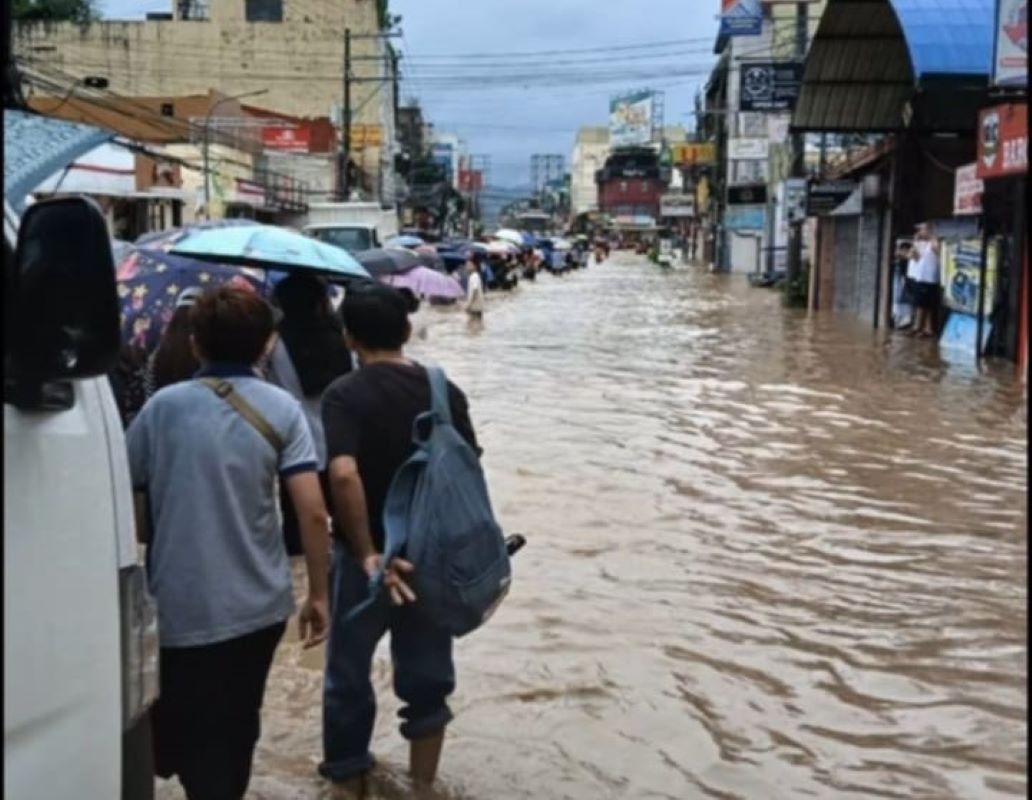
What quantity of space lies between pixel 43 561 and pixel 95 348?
351 millimetres

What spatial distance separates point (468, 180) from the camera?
487 feet

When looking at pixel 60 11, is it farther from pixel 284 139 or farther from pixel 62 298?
pixel 62 298

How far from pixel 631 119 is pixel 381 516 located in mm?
166888

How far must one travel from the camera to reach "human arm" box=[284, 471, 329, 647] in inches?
154

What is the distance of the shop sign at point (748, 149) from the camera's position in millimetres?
67562

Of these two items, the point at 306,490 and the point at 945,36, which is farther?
the point at 945,36

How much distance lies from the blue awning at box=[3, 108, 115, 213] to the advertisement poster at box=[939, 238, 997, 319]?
713 inches

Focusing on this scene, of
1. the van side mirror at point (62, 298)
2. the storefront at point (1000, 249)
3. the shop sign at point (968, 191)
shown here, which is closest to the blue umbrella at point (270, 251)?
the van side mirror at point (62, 298)

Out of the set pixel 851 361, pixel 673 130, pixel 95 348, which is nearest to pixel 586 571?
pixel 95 348

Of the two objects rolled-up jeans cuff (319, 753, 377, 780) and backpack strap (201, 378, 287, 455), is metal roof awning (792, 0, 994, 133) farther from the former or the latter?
backpack strap (201, 378, 287, 455)

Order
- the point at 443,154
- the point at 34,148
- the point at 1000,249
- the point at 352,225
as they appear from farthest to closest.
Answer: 1. the point at 443,154
2. the point at 352,225
3. the point at 1000,249
4. the point at 34,148

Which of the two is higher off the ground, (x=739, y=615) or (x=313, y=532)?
(x=313, y=532)

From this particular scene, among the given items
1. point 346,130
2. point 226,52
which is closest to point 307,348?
point 346,130

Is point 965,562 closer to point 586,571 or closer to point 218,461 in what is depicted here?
point 586,571
